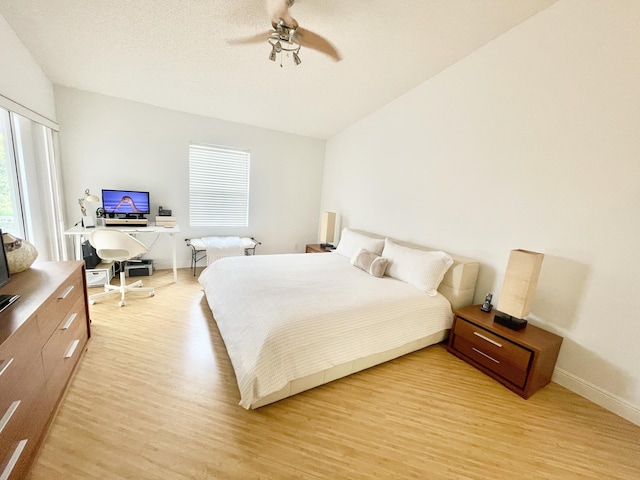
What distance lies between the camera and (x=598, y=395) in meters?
1.81

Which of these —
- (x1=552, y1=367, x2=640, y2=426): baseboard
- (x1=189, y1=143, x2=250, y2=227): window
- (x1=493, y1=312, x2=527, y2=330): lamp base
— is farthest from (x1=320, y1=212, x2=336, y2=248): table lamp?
(x1=552, y1=367, x2=640, y2=426): baseboard

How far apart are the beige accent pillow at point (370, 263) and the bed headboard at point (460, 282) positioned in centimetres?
61

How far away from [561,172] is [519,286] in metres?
0.93

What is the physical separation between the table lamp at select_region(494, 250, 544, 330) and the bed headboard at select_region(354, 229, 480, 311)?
0.39 metres

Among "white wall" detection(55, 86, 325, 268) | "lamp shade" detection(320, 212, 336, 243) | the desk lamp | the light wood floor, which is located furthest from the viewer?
"lamp shade" detection(320, 212, 336, 243)

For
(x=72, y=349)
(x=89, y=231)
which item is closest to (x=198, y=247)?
(x=89, y=231)

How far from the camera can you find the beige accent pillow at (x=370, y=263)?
272cm

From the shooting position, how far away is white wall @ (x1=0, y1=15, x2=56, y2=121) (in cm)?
198

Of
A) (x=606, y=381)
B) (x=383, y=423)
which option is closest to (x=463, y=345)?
(x=606, y=381)

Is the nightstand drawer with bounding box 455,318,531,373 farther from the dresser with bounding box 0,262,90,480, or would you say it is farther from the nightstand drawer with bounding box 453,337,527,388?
the dresser with bounding box 0,262,90,480

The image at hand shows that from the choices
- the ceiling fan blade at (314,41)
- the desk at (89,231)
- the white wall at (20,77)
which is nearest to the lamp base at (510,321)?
the ceiling fan blade at (314,41)

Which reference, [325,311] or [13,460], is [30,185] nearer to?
[13,460]

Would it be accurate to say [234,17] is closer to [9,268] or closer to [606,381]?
[9,268]

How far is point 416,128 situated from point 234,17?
7.09 ft
